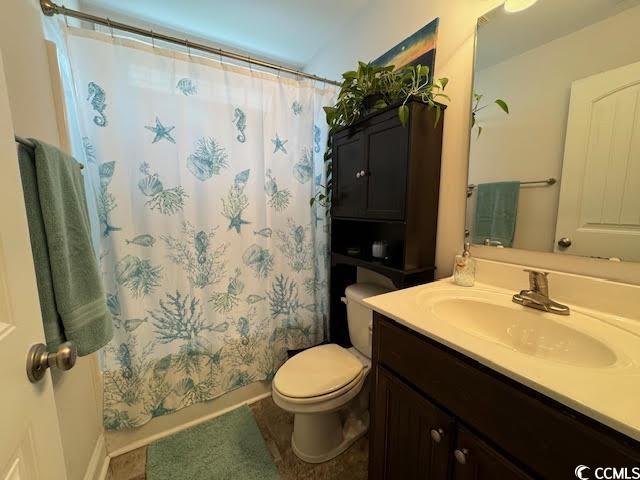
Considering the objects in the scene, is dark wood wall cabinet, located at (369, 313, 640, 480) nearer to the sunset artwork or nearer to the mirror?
the mirror

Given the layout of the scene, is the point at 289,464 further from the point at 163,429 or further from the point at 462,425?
the point at 462,425

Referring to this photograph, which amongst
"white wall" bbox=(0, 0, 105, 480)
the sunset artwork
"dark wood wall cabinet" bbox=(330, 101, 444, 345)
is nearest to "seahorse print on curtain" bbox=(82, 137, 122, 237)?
"white wall" bbox=(0, 0, 105, 480)

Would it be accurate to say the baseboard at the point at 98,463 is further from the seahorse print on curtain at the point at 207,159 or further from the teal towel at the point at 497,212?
the teal towel at the point at 497,212

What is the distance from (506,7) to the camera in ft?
3.13

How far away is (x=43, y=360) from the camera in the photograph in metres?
0.49

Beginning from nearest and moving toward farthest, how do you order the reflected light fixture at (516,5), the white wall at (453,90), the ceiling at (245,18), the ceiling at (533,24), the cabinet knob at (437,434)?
the cabinet knob at (437,434) → the ceiling at (533,24) → the reflected light fixture at (516,5) → the white wall at (453,90) → the ceiling at (245,18)

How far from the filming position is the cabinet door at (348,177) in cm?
131

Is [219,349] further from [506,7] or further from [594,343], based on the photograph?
[506,7]

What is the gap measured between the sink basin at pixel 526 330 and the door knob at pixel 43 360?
0.91 m

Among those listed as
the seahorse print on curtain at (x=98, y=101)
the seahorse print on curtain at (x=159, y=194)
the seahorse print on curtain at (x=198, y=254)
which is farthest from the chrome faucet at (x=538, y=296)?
the seahorse print on curtain at (x=98, y=101)

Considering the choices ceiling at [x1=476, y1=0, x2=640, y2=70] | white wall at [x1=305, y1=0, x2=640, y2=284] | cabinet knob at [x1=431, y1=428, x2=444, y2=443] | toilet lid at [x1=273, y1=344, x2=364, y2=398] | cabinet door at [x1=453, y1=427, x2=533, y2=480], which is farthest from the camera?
toilet lid at [x1=273, y1=344, x2=364, y2=398]

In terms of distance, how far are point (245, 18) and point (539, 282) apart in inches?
79.0

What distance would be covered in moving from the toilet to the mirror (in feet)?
2.36

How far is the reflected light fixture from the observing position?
0.92 m
